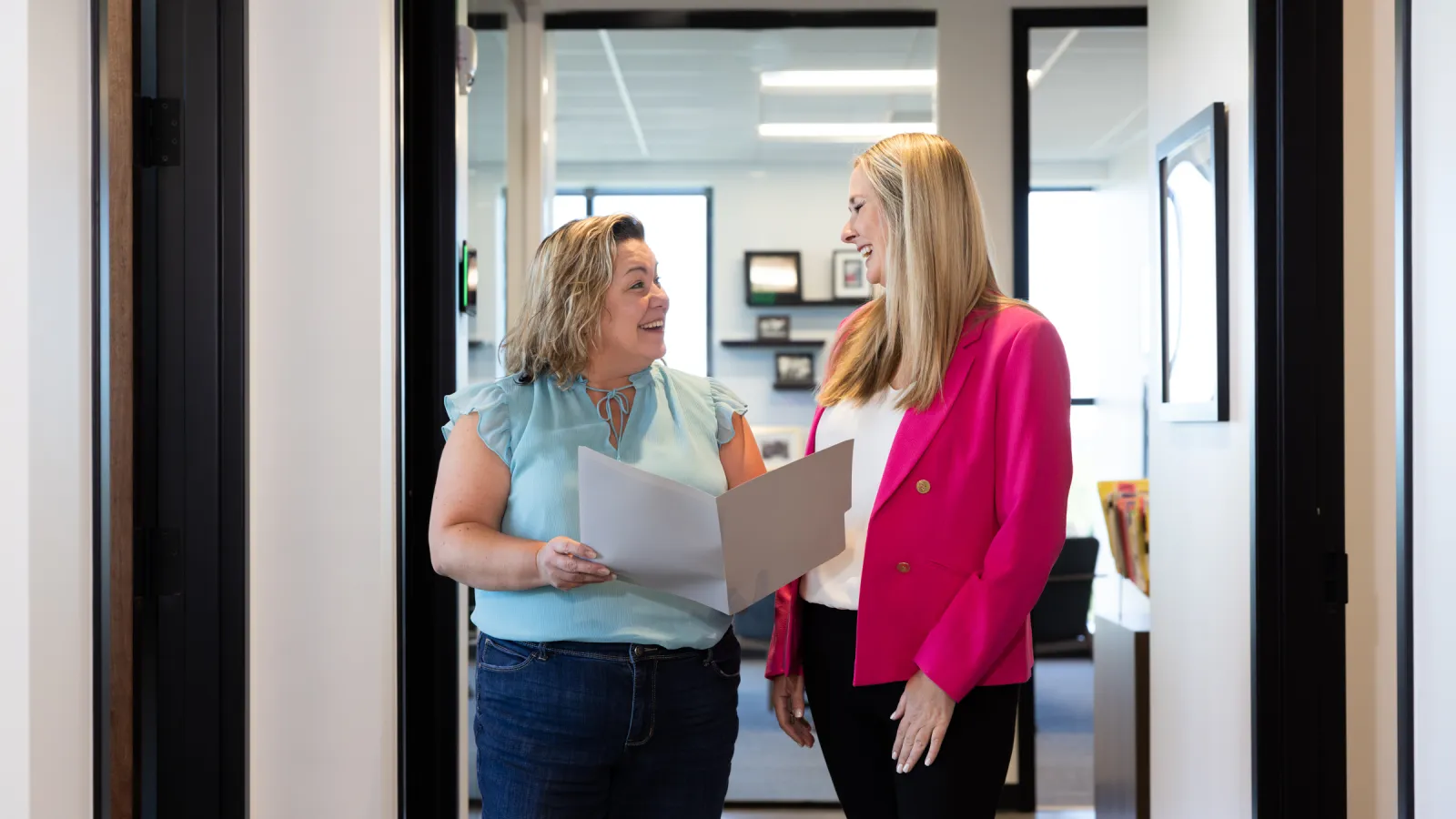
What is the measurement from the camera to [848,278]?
723cm

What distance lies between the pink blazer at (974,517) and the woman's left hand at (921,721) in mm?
23

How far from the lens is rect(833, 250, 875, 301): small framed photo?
719cm

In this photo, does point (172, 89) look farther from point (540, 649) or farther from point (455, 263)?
point (540, 649)

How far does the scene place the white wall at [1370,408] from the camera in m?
1.93

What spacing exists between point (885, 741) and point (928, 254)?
2.14 feet

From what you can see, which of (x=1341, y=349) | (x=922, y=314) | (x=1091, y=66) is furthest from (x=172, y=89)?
(x=1091, y=66)

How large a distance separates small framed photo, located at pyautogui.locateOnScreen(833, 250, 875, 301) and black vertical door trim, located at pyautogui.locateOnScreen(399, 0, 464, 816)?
17.2 feet

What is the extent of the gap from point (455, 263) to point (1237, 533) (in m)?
1.63

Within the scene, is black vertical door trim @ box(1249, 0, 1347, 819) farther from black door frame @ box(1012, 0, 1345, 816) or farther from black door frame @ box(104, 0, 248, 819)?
black door frame @ box(104, 0, 248, 819)

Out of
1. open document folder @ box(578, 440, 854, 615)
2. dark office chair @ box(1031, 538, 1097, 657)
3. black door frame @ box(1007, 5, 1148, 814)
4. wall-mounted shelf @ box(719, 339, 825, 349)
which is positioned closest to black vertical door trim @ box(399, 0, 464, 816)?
open document folder @ box(578, 440, 854, 615)

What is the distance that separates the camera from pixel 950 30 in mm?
3521

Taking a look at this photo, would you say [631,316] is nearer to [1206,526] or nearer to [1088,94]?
[1206,526]

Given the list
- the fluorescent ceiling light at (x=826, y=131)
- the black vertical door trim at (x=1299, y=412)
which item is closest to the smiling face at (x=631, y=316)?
the black vertical door trim at (x=1299, y=412)

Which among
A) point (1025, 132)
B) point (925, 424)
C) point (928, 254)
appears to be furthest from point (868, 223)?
point (1025, 132)
